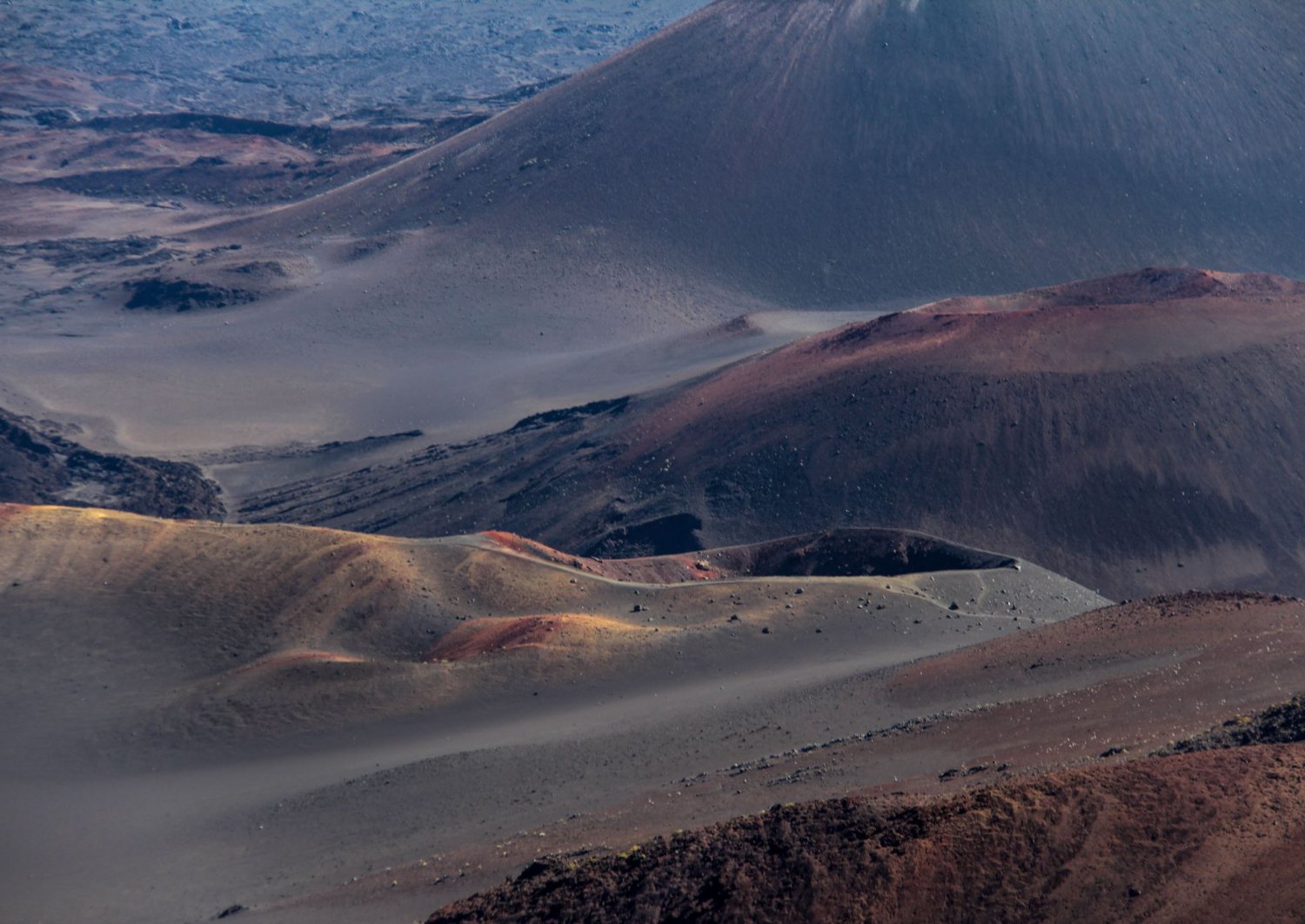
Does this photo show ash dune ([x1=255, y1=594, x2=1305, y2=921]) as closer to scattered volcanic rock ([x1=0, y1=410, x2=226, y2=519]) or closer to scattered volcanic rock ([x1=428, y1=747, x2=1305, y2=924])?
scattered volcanic rock ([x1=428, y1=747, x2=1305, y2=924])

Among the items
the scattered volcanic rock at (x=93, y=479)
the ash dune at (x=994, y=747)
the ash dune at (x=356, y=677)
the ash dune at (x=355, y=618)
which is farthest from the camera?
the scattered volcanic rock at (x=93, y=479)

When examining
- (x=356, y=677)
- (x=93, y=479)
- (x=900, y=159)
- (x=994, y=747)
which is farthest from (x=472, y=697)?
(x=900, y=159)

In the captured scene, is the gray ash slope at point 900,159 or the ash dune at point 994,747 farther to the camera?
the gray ash slope at point 900,159

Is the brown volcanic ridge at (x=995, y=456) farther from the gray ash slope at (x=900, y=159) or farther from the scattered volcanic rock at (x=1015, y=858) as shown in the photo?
the scattered volcanic rock at (x=1015, y=858)

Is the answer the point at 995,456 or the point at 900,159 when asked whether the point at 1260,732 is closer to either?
the point at 995,456

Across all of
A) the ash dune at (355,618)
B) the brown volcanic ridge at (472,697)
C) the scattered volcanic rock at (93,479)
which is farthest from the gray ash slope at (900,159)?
the brown volcanic ridge at (472,697)

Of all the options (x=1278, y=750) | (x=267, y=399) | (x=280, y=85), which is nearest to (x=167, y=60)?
(x=280, y=85)

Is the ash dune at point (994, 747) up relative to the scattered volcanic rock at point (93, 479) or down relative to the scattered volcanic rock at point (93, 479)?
down

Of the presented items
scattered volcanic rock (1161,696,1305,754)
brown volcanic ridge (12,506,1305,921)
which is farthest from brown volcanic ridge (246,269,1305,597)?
scattered volcanic rock (1161,696,1305,754)

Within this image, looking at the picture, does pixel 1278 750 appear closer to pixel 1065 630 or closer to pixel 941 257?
pixel 1065 630
